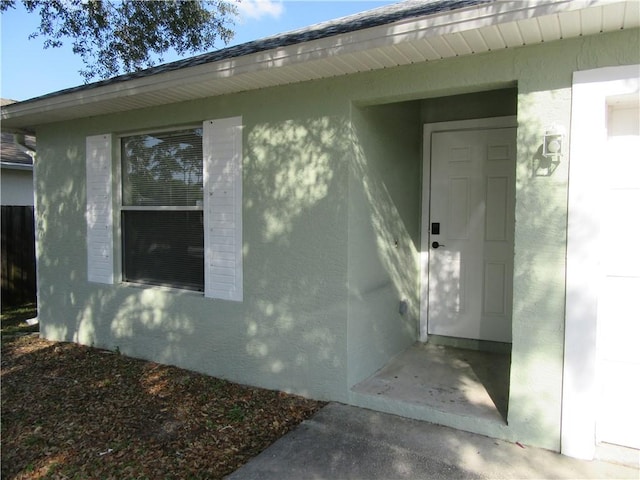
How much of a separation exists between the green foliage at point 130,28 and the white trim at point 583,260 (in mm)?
11100

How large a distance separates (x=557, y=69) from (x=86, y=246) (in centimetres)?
532

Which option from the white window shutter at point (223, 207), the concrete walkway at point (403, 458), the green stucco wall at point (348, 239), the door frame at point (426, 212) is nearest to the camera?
the concrete walkway at point (403, 458)

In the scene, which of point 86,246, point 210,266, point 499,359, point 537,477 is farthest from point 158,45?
point 537,477

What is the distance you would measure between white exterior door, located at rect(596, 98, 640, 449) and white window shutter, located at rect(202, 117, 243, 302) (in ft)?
9.79

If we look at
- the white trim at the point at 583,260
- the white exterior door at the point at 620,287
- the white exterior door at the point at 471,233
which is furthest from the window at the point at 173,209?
the white exterior door at the point at 620,287

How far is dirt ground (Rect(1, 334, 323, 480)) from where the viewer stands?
313cm

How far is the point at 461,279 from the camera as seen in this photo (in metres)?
4.92

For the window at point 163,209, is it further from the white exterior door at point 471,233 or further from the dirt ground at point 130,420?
the white exterior door at point 471,233

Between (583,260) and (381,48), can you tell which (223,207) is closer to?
(381,48)

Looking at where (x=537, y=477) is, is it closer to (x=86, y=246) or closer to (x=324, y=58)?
(x=324, y=58)

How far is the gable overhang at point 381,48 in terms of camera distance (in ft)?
8.82

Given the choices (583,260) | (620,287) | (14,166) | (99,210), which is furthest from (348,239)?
(14,166)

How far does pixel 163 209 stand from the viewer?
16.6 ft

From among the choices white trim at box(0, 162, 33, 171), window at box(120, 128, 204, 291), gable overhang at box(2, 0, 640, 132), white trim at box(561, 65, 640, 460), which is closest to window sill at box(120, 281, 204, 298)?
window at box(120, 128, 204, 291)
